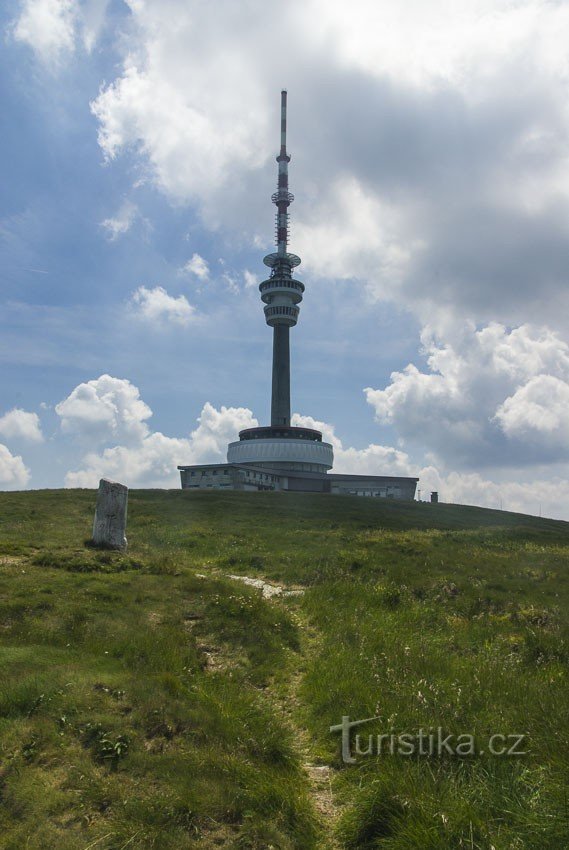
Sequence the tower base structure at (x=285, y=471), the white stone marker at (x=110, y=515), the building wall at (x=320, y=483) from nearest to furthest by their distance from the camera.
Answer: the white stone marker at (x=110, y=515) < the tower base structure at (x=285, y=471) < the building wall at (x=320, y=483)

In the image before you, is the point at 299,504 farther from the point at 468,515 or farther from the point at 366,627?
the point at 366,627

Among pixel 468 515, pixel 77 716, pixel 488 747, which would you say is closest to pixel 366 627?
pixel 488 747

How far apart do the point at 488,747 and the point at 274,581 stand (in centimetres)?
1472

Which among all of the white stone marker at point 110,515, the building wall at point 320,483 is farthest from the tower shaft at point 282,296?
the white stone marker at point 110,515

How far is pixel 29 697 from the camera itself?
330 inches

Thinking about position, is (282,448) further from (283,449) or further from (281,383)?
(281,383)

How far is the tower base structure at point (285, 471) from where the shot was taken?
3794 inches

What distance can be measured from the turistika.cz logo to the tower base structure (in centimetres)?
7401

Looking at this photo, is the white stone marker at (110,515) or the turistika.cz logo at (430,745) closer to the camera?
the turistika.cz logo at (430,745)

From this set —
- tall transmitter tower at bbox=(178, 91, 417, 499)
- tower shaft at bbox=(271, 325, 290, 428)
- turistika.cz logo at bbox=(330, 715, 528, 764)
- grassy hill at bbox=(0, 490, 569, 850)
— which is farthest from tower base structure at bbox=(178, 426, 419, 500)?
turistika.cz logo at bbox=(330, 715, 528, 764)

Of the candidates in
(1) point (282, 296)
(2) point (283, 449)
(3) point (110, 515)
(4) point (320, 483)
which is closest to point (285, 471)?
(4) point (320, 483)

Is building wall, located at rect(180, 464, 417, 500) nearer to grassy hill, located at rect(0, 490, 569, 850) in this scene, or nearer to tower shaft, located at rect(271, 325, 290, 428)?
tower shaft, located at rect(271, 325, 290, 428)

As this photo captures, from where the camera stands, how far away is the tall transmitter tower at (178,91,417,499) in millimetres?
98938

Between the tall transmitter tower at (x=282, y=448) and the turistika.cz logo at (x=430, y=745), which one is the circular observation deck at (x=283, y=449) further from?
the turistika.cz logo at (x=430, y=745)
